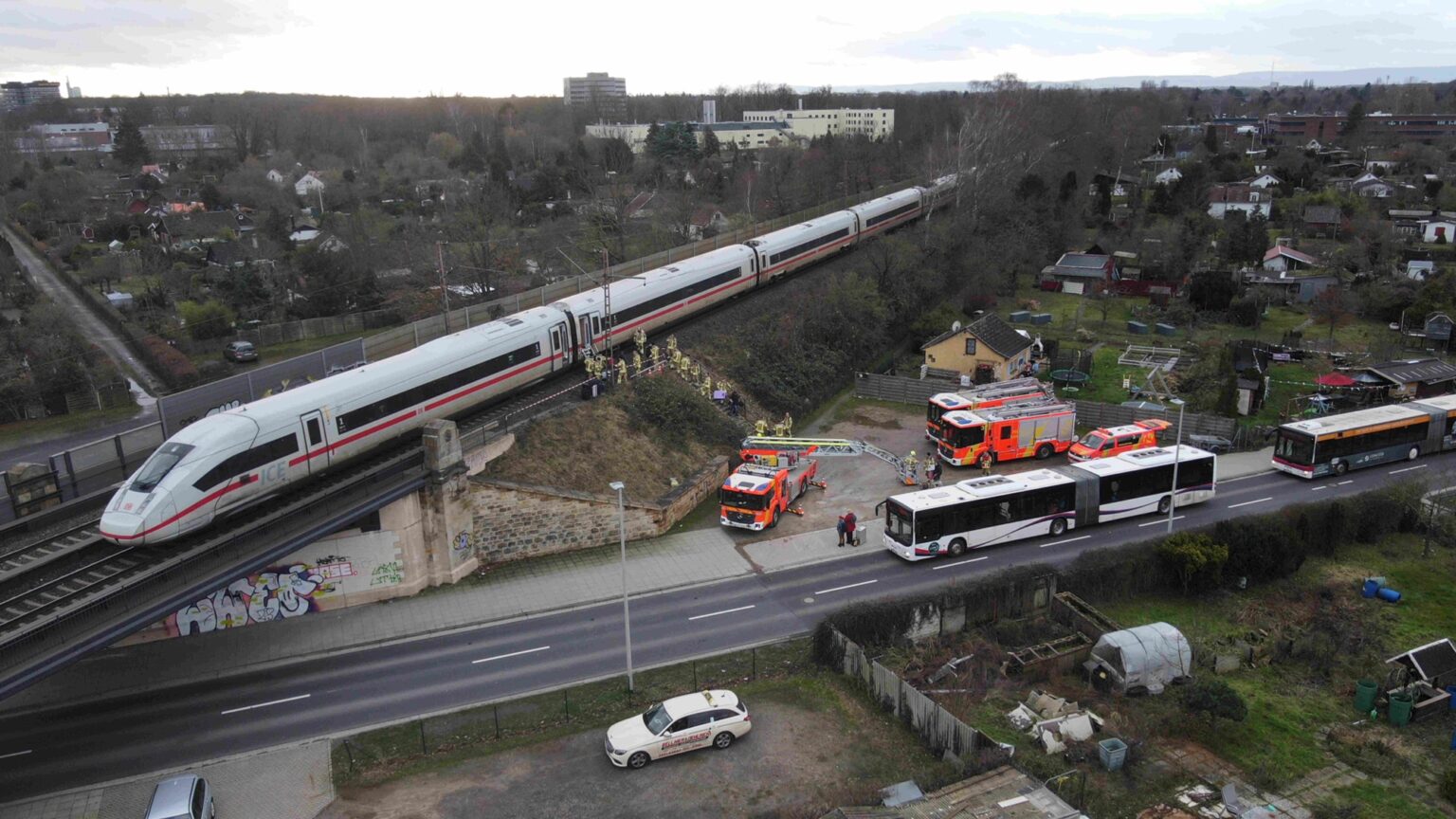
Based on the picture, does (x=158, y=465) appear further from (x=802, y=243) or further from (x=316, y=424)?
(x=802, y=243)

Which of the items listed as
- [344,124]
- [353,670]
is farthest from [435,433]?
[344,124]

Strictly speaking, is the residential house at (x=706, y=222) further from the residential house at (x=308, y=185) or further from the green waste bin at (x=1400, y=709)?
the green waste bin at (x=1400, y=709)

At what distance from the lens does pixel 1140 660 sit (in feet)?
76.0

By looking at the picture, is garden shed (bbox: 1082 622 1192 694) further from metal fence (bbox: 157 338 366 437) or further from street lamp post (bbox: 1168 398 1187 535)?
metal fence (bbox: 157 338 366 437)

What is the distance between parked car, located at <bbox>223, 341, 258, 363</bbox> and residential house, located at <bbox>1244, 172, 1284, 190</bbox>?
11139 cm

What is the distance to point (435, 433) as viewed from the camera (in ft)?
94.0

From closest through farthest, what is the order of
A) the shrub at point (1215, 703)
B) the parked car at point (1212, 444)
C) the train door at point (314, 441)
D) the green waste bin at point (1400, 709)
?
the shrub at point (1215, 703), the green waste bin at point (1400, 709), the train door at point (314, 441), the parked car at point (1212, 444)

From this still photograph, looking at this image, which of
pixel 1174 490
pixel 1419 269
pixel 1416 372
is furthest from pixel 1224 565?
pixel 1419 269

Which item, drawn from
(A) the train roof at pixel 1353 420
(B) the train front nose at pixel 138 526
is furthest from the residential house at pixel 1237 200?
(B) the train front nose at pixel 138 526

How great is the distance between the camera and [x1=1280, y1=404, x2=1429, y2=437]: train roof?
3734 centimetres

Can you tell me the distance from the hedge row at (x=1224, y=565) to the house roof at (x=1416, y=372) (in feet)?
46.5

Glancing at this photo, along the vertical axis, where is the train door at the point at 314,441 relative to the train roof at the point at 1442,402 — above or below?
above

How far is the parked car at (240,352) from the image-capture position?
51469mm

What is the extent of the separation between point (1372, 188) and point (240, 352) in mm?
127933
